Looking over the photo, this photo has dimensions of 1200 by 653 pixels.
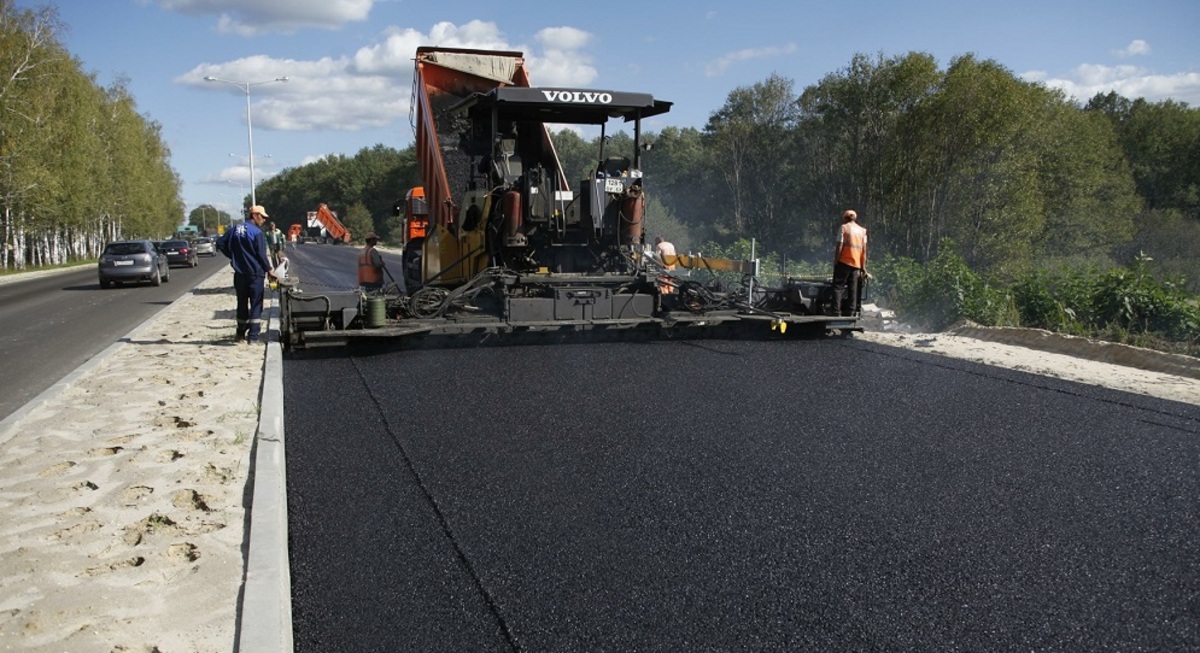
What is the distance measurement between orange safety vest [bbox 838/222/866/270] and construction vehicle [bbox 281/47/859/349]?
15.9 inches

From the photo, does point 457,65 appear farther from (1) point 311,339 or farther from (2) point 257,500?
(2) point 257,500

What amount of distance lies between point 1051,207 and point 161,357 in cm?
3245

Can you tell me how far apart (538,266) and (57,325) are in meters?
8.59

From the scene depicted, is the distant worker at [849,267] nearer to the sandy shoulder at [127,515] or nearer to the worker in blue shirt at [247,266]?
the worker in blue shirt at [247,266]

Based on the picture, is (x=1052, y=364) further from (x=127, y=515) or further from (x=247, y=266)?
(x=247, y=266)

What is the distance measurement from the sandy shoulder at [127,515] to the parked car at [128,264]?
16.6 metres

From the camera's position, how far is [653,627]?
2.96 m

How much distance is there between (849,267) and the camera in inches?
405

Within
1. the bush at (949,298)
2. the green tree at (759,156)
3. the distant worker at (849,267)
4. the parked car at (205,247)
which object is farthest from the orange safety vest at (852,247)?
the parked car at (205,247)

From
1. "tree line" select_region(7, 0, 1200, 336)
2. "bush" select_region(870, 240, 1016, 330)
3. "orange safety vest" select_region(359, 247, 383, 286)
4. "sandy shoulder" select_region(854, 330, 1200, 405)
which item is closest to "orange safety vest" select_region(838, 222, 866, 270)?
"sandy shoulder" select_region(854, 330, 1200, 405)

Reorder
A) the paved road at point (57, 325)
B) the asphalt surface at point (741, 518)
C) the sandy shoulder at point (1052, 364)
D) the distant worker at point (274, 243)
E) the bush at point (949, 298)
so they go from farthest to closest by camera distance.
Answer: the distant worker at point (274, 243), the bush at point (949, 298), the paved road at point (57, 325), the sandy shoulder at point (1052, 364), the asphalt surface at point (741, 518)

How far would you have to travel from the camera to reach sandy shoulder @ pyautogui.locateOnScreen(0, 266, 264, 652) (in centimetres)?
304

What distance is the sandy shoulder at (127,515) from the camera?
3.04 metres

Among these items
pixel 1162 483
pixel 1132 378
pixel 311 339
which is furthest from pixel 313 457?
pixel 1132 378
